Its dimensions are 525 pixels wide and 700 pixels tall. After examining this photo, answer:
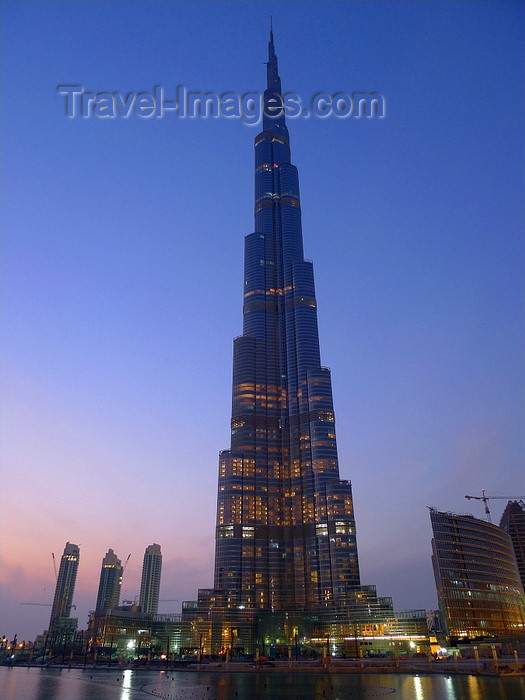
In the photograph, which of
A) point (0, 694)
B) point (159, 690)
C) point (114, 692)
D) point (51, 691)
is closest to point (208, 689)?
point (159, 690)


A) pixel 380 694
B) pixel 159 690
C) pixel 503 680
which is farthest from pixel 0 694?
pixel 503 680

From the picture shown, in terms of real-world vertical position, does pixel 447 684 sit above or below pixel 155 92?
below

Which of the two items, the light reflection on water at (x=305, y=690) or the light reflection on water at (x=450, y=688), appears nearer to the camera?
the light reflection on water at (x=450, y=688)

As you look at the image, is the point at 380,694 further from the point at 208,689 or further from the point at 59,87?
the point at 59,87

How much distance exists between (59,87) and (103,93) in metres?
7.73

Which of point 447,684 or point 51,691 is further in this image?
point 51,691

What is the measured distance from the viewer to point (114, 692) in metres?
122

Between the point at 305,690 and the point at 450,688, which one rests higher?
the point at 450,688

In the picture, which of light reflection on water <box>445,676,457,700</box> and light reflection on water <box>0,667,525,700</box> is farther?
light reflection on water <box>0,667,525,700</box>

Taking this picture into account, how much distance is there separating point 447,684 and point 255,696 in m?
44.0

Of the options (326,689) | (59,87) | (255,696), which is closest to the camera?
(59,87)

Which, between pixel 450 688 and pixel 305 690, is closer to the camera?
pixel 450 688

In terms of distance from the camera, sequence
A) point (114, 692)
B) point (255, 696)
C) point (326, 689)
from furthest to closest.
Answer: point (114, 692) → point (326, 689) → point (255, 696)

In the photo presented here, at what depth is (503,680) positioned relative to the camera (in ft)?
382
